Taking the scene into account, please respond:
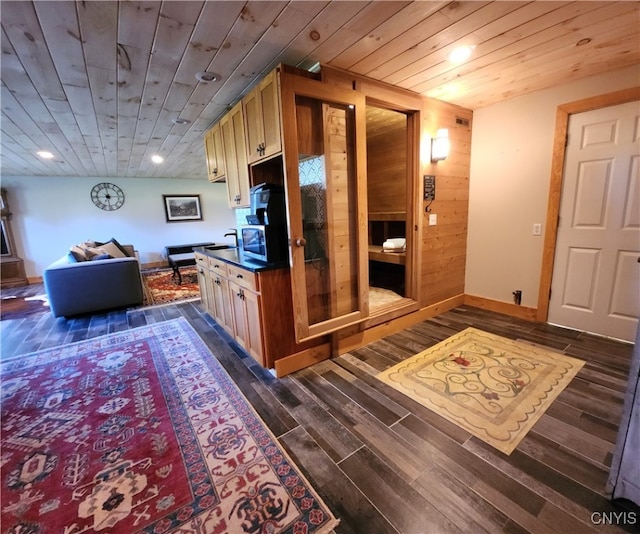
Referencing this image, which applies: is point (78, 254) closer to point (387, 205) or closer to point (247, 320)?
point (247, 320)

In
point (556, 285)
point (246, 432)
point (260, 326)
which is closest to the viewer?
point (246, 432)

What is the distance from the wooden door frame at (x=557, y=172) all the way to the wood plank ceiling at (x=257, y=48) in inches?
9.2

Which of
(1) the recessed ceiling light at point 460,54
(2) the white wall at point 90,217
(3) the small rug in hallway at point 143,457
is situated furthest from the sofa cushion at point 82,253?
(1) the recessed ceiling light at point 460,54

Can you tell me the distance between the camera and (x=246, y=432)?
1755 millimetres

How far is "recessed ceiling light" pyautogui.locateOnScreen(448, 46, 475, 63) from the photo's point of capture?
197cm

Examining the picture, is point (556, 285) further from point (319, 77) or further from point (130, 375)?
point (130, 375)

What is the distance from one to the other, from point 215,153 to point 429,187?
2.52 m

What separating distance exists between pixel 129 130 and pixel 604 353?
5.34 m

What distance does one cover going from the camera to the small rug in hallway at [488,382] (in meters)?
1.74

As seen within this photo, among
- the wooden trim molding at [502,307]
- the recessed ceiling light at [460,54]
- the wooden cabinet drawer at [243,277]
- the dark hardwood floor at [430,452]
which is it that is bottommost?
the dark hardwood floor at [430,452]

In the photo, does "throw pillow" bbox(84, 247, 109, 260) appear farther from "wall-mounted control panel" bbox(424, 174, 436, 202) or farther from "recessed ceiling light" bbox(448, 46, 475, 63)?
"recessed ceiling light" bbox(448, 46, 475, 63)

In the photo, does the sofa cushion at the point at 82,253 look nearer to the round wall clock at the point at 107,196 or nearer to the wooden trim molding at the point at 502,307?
the round wall clock at the point at 107,196

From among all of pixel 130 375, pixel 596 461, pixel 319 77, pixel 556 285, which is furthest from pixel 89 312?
pixel 556 285

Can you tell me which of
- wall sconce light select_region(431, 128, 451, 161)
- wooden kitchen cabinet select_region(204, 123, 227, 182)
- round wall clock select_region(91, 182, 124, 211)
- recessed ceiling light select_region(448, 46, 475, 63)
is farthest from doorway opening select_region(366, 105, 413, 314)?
round wall clock select_region(91, 182, 124, 211)
